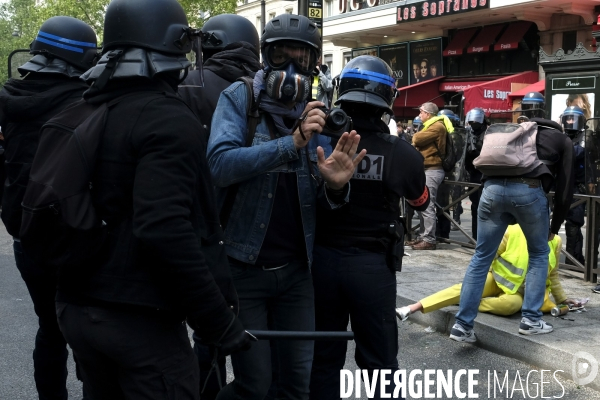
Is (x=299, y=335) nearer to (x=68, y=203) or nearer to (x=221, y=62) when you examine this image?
(x=68, y=203)

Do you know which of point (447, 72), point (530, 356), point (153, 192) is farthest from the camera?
point (447, 72)

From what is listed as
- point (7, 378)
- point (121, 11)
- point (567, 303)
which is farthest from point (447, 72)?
point (121, 11)

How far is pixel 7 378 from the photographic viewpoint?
15.1 ft

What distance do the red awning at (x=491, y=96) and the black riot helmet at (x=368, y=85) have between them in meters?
15.1

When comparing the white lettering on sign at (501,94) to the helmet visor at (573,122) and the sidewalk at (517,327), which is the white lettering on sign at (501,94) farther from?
the sidewalk at (517,327)

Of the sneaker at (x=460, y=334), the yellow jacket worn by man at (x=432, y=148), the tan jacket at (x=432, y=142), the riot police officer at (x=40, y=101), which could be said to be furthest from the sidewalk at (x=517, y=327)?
the riot police officer at (x=40, y=101)

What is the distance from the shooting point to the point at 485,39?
21750 millimetres

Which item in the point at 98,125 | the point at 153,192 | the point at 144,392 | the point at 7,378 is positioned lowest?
the point at 7,378

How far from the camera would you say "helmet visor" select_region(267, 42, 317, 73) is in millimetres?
3020

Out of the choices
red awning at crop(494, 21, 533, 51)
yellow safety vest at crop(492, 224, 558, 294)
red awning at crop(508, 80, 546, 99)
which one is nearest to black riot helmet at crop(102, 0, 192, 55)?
yellow safety vest at crop(492, 224, 558, 294)

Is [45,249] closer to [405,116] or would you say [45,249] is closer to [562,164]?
[562,164]

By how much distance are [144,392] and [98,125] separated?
0.75 meters

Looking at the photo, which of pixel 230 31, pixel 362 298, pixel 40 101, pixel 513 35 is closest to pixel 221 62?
pixel 230 31

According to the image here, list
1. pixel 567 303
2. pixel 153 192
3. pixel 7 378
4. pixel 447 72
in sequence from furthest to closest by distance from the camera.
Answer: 1. pixel 447 72
2. pixel 567 303
3. pixel 7 378
4. pixel 153 192
